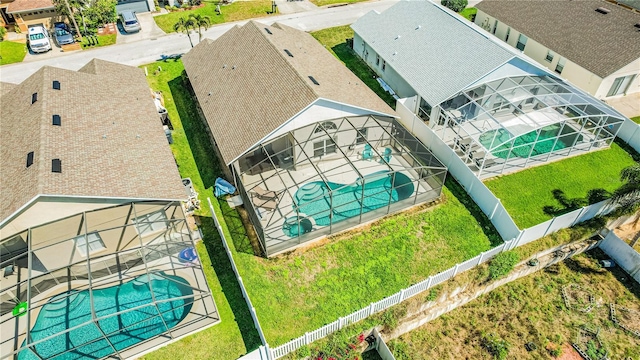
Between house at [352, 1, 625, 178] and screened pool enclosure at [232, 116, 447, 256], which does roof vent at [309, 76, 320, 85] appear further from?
house at [352, 1, 625, 178]

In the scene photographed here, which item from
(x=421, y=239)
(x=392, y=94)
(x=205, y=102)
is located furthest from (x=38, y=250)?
(x=392, y=94)

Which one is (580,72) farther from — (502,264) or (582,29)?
(502,264)

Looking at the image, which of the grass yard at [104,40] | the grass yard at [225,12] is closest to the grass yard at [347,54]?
the grass yard at [225,12]

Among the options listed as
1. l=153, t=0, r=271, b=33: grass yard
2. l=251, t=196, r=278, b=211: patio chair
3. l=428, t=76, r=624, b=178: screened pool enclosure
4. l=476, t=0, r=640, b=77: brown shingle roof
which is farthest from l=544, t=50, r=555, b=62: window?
l=153, t=0, r=271, b=33: grass yard

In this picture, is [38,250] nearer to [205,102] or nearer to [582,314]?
[205,102]

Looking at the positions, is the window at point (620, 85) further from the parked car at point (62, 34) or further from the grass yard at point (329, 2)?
the parked car at point (62, 34)
